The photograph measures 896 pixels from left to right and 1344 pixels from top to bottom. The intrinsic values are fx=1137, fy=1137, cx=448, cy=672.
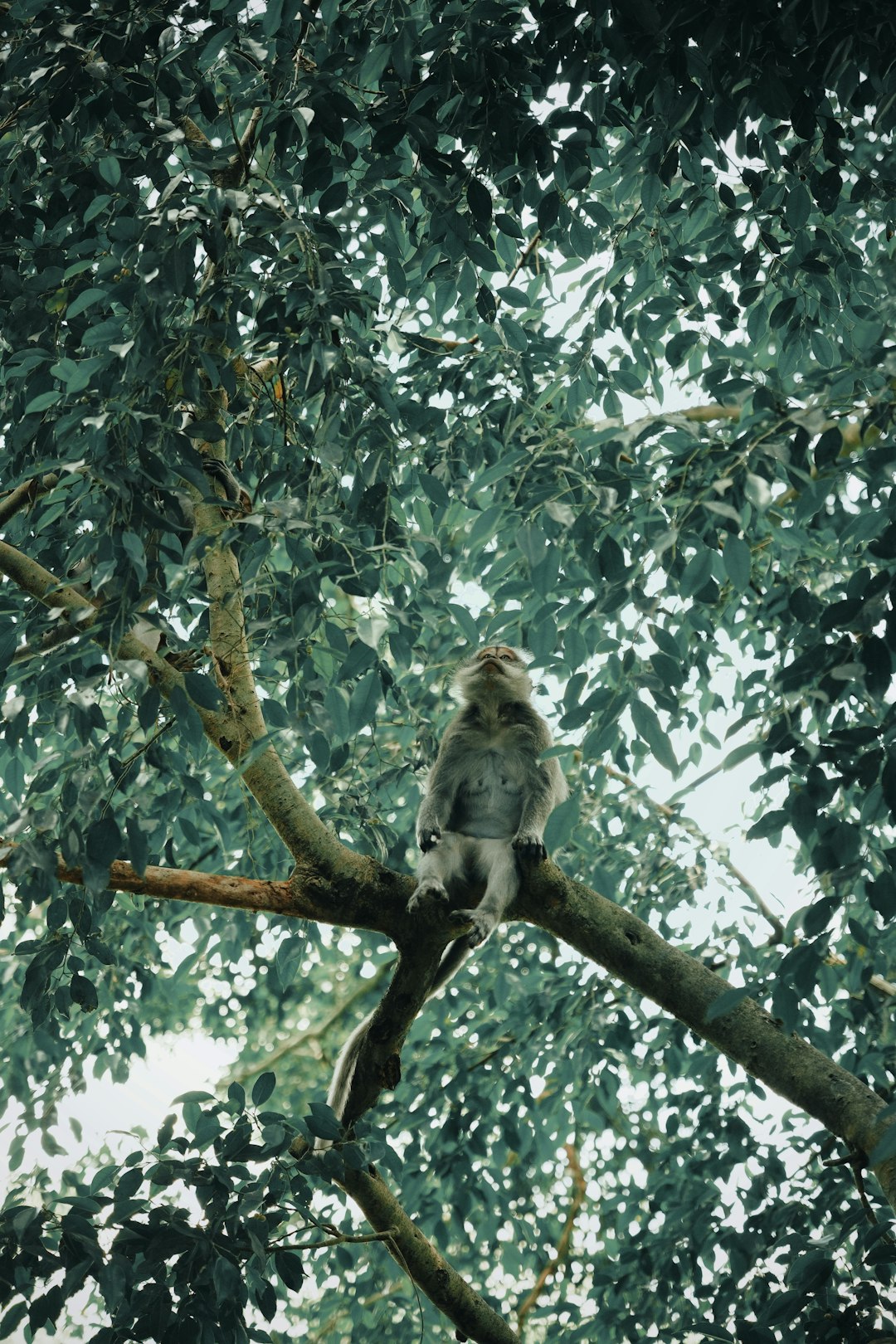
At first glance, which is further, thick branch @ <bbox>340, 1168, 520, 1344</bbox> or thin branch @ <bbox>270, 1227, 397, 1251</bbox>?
thick branch @ <bbox>340, 1168, 520, 1344</bbox>

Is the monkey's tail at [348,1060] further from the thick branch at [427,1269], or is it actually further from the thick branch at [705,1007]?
the thick branch at [705,1007]

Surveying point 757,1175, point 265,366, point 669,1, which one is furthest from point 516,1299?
point 669,1

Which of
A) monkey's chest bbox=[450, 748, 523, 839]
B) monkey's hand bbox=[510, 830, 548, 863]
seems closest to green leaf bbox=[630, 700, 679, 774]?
monkey's hand bbox=[510, 830, 548, 863]

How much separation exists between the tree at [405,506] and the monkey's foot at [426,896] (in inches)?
3.2

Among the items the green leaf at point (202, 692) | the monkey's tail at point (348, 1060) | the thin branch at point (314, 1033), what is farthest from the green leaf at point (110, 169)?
the thin branch at point (314, 1033)

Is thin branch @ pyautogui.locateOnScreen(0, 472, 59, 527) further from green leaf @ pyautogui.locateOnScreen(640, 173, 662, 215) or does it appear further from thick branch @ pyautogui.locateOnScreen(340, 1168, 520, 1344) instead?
thick branch @ pyautogui.locateOnScreen(340, 1168, 520, 1344)

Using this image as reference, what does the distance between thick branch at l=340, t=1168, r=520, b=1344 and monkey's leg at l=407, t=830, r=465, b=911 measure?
105 centimetres

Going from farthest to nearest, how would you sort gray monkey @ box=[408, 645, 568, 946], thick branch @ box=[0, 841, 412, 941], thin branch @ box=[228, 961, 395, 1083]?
thin branch @ box=[228, 961, 395, 1083] < gray monkey @ box=[408, 645, 568, 946] < thick branch @ box=[0, 841, 412, 941]

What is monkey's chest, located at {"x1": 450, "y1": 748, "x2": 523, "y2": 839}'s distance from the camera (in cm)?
539

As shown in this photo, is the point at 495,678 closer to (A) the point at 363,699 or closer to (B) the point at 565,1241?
(A) the point at 363,699

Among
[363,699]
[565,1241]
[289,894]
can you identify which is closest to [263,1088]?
[289,894]

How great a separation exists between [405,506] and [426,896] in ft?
7.13

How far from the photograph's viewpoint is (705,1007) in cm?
356

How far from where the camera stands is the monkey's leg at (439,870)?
12.6 ft
